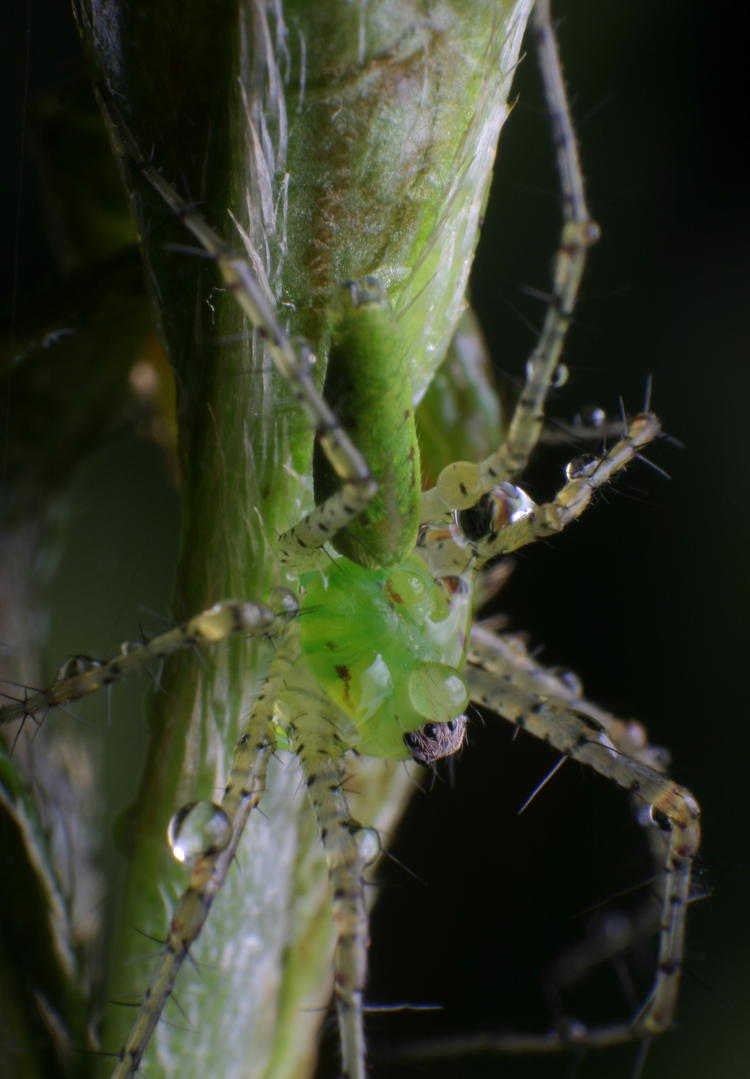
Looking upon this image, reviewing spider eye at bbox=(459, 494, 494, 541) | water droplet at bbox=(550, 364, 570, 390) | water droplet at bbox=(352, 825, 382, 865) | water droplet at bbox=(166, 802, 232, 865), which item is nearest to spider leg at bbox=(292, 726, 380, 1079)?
water droplet at bbox=(352, 825, 382, 865)

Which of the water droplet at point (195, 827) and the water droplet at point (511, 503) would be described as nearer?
the water droplet at point (195, 827)

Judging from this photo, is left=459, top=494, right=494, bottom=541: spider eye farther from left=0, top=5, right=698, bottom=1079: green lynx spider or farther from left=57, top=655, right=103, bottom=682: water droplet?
left=57, top=655, right=103, bottom=682: water droplet

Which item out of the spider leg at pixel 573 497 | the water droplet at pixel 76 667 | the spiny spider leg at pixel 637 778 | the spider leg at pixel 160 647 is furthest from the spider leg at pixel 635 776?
the water droplet at pixel 76 667

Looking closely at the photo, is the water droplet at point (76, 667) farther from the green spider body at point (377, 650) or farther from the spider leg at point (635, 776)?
the spider leg at point (635, 776)

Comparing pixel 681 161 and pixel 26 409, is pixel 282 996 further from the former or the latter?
pixel 681 161

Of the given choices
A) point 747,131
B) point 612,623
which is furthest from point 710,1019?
point 747,131

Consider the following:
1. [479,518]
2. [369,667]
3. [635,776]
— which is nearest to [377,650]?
[369,667]

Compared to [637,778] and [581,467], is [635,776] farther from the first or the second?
[581,467]
